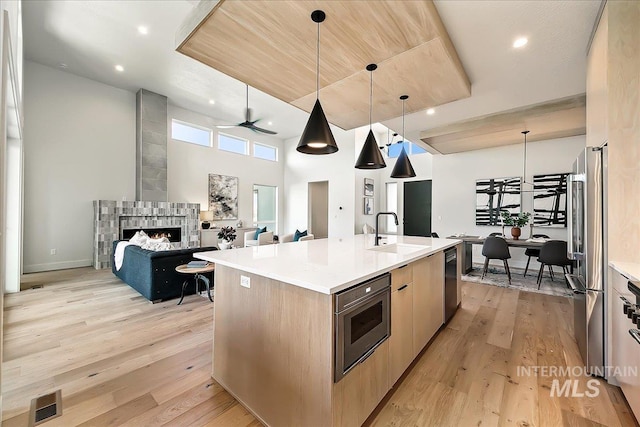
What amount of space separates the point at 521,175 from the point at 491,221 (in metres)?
1.14

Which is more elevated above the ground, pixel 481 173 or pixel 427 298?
pixel 481 173

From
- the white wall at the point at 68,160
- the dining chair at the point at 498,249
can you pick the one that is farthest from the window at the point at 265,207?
the dining chair at the point at 498,249

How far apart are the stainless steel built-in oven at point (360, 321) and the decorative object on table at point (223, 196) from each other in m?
7.25

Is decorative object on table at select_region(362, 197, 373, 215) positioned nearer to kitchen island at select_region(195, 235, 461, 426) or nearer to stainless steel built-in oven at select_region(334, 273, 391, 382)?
kitchen island at select_region(195, 235, 461, 426)

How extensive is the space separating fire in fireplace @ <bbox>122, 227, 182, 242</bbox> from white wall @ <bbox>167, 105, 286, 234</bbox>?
2.91ft

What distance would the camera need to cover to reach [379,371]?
1.60 meters

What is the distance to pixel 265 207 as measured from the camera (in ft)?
32.1

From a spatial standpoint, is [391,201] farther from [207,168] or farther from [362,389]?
[362,389]

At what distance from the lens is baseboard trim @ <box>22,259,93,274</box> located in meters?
5.12

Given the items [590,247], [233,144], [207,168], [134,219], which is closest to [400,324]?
[590,247]

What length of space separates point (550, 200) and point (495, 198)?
0.95m

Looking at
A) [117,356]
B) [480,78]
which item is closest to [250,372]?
[117,356]

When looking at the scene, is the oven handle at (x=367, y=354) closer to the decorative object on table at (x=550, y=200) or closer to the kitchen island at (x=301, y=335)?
the kitchen island at (x=301, y=335)

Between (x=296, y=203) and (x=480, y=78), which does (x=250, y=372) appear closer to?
(x=480, y=78)
